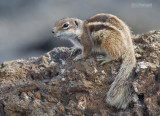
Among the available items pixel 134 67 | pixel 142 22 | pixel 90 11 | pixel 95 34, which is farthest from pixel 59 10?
pixel 134 67

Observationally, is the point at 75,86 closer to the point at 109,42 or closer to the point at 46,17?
the point at 109,42

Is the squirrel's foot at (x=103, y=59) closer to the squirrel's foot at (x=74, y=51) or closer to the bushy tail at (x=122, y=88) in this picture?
the bushy tail at (x=122, y=88)

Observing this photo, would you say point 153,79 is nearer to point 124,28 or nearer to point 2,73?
point 124,28

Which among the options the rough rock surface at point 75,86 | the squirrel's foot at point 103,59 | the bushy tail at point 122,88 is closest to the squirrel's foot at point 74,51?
the rough rock surface at point 75,86

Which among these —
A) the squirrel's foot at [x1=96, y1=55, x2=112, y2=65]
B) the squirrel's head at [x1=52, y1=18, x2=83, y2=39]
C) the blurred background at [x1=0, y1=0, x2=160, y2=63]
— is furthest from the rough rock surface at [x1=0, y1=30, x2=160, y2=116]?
the blurred background at [x1=0, y1=0, x2=160, y2=63]

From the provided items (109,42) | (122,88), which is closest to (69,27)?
(109,42)

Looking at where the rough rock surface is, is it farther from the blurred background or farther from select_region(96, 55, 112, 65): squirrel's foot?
the blurred background
